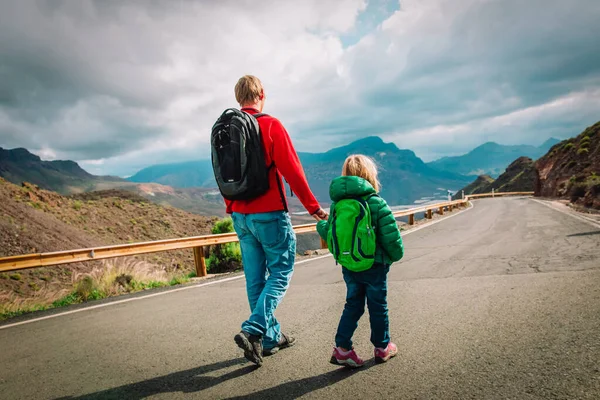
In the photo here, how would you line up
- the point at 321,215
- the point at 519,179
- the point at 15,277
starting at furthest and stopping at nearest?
the point at 519,179 < the point at 15,277 < the point at 321,215

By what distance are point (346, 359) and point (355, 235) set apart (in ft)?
3.18

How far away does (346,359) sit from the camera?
115 inches

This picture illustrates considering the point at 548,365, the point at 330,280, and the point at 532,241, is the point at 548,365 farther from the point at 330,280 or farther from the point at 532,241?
the point at 532,241

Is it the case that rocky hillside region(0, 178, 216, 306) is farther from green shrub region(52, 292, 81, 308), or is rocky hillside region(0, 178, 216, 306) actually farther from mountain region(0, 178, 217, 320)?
green shrub region(52, 292, 81, 308)

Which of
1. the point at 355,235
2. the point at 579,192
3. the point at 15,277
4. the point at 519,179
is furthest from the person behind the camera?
the point at 519,179

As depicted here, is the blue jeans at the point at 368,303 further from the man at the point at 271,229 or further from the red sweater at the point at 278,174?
the red sweater at the point at 278,174

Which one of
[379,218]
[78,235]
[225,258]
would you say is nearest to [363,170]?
[379,218]

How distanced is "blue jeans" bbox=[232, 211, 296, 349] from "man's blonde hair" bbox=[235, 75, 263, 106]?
3.41 ft

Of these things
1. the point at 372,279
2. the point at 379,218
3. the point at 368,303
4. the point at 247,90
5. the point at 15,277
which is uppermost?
the point at 247,90

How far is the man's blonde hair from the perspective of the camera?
11.2ft

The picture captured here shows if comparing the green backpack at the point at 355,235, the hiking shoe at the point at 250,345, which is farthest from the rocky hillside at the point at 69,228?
the green backpack at the point at 355,235

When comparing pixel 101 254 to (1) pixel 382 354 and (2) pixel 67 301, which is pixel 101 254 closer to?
(2) pixel 67 301

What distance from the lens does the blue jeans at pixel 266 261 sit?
3.12 m

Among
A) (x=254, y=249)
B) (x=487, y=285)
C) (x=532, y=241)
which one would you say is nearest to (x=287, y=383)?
(x=254, y=249)
